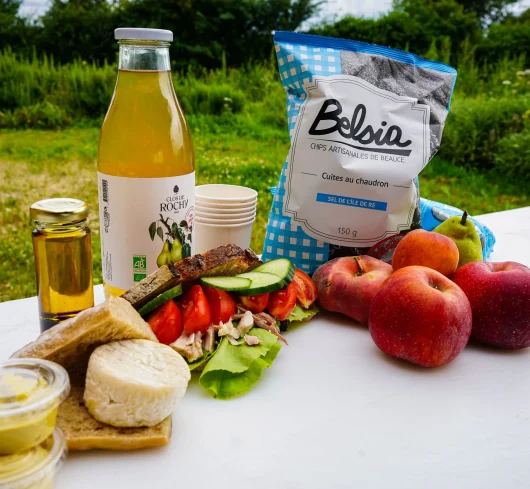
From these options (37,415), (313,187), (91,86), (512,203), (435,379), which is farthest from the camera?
(91,86)

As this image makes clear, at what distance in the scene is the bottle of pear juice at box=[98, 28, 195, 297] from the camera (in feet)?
2.80

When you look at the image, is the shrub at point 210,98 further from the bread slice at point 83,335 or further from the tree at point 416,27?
the bread slice at point 83,335

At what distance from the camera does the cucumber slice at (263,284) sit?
837 millimetres

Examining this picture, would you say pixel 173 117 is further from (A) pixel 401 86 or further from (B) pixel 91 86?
(B) pixel 91 86

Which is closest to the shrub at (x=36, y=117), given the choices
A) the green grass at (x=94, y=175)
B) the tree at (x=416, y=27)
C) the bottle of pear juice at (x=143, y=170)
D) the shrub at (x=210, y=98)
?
the green grass at (x=94, y=175)

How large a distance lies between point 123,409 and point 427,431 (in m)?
0.35

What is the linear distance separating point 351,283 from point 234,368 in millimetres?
282

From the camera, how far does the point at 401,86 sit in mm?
1129

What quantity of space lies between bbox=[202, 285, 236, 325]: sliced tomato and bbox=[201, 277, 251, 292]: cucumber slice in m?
0.01

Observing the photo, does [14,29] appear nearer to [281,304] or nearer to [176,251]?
[176,251]

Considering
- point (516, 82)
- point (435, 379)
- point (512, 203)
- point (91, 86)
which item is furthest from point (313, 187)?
point (516, 82)

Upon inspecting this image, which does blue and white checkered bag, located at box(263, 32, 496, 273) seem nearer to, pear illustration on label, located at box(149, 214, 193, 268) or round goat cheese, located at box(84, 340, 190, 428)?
pear illustration on label, located at box(149, 214, 193, 268)

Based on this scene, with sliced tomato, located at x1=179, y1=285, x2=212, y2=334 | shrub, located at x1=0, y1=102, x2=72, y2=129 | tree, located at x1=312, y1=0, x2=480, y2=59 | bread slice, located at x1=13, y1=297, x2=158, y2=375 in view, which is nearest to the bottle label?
sliced tomato, located at x1=179, y1=285, x2=212, y2=334

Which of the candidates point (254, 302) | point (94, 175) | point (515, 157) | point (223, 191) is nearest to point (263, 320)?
point (254, 302)
